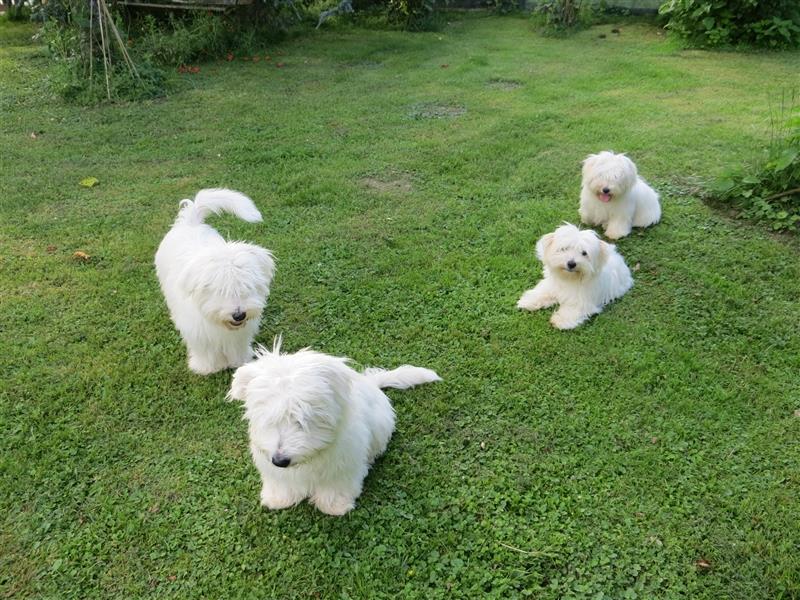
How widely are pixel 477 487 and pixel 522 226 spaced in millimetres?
3232

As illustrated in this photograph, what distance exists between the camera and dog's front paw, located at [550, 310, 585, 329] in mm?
4395

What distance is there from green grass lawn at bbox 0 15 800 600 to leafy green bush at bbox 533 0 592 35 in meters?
6.59

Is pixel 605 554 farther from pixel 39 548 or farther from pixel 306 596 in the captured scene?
pixel 39 548

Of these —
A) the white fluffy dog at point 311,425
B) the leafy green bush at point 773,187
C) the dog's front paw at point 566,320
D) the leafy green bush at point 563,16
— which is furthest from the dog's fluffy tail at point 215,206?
the leafy green bush at point 563,16

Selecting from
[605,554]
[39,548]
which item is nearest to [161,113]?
[39,548]

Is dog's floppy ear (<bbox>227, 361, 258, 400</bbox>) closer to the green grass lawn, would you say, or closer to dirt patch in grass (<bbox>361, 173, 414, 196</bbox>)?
Result: the green grass lawn

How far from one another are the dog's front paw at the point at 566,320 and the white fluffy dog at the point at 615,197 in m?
1.46

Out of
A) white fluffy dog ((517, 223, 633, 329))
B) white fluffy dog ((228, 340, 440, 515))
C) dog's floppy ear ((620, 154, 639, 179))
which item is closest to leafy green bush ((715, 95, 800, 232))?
dog's floppy ear ((620, 154, 639, 179))

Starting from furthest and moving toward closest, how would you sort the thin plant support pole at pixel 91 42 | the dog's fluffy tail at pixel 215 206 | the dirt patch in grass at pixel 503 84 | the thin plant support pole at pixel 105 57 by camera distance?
the dirt patch in grass at pixel 503 84
the thin plant support pole at pixel 105 57
the thin plant support pole at pixel 91 42
the dog's fluffy tail at pixel 215 206

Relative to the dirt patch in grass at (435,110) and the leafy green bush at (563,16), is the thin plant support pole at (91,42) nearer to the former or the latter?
the dirt patch in grass at (435,110)

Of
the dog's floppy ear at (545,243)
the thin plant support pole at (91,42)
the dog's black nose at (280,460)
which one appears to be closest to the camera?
the dog's black nose at (280,460)

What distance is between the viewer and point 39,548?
291 cm

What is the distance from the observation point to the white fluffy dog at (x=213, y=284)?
343 cm

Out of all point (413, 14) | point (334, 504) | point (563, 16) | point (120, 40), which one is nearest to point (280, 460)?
point (334, 504)
